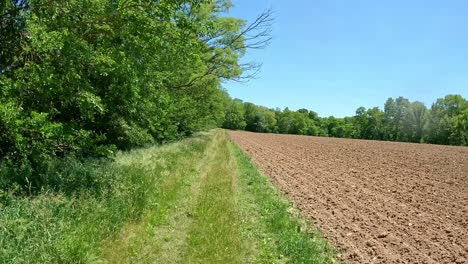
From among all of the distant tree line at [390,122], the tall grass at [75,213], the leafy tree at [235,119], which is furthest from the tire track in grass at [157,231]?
the leafy tree at [235,119]

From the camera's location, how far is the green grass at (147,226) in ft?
16.5

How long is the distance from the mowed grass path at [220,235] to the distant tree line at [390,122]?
3333 inches

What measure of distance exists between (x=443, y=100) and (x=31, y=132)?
110 metres

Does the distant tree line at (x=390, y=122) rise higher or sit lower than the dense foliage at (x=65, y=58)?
higher

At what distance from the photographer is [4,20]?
22.3 ft

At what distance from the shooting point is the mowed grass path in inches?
227

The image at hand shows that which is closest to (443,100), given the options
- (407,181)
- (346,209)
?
(407,181)

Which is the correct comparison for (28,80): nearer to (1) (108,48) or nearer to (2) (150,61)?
(1) (108,48)

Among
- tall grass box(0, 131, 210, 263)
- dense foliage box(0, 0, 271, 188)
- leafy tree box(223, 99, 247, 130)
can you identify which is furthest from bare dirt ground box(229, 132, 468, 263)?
leafy tree box(223, 99, 247, 130)

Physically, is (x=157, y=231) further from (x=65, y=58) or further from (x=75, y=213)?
(x=65, y=58)

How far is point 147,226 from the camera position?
680 centimetres

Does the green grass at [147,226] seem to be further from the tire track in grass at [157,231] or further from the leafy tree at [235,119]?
the leafy tree at [235,119]

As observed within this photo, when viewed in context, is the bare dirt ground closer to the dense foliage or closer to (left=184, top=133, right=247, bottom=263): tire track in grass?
(left=184, top=133, right=247, bottom=263): tire track in grass

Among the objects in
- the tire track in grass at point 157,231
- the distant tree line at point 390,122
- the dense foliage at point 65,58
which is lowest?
the tire track in grass at point 157,231
